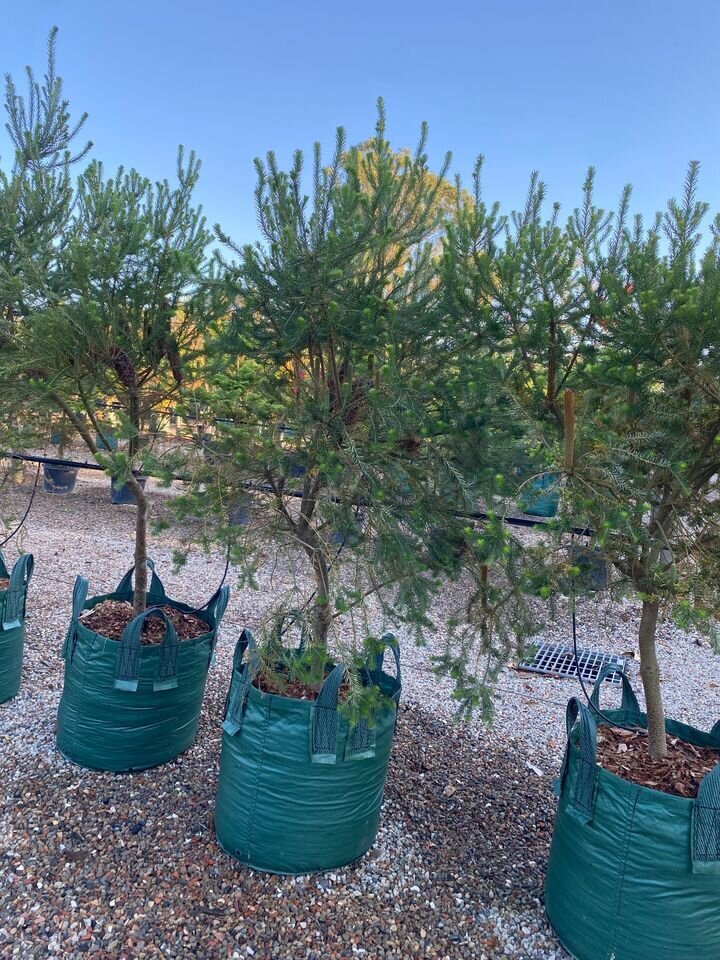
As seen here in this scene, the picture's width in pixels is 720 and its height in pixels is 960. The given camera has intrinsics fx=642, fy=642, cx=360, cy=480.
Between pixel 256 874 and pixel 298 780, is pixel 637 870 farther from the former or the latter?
pixel 256 874

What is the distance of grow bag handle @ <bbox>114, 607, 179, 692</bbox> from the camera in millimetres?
2738

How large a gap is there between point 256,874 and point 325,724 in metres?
0.61

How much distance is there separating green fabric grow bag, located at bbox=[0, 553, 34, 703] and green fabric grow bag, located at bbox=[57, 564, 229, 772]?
577mm

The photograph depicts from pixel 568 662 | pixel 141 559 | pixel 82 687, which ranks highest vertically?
pixel 141 559

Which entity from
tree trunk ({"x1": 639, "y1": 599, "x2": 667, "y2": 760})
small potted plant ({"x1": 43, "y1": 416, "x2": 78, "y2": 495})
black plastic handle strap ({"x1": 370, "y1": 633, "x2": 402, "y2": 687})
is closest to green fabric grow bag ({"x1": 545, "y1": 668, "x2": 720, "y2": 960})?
tree trunk ({"x1": 639, "y1": 599, "x2": 667, "y2": 760})

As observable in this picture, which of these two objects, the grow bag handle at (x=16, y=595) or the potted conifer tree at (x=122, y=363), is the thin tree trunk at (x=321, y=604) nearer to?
the potted conifer tree at (x=122, y=363)

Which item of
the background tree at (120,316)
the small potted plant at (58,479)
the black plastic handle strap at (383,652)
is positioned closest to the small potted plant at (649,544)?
the black plastic handle strap at (383,652)

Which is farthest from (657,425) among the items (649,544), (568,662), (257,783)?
(568,662)

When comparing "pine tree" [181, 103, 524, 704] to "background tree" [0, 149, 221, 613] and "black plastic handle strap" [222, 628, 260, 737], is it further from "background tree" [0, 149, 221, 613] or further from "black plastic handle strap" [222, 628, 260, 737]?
"background tree" [0, 149, 221, 613]

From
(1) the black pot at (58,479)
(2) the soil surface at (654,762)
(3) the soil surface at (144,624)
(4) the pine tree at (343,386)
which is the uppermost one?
(4) the pine tree at (343,386)

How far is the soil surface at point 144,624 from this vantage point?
3.06 meters

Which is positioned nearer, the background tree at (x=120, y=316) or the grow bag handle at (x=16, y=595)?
the background tree at (x=120, y=316)

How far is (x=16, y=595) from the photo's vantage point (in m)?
3.34

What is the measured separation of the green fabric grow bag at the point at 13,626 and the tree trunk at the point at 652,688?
294cm
